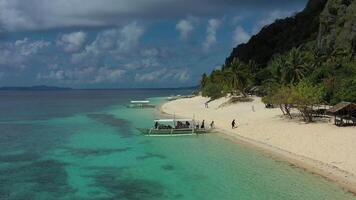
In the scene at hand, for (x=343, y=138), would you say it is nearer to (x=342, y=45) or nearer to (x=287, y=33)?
(x=342, y=45)

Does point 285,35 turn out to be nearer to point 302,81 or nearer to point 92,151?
point 302,81

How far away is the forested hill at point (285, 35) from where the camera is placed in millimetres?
159975

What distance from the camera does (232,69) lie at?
104 metres

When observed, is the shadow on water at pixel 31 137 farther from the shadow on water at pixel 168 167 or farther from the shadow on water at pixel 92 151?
the shadow on water at pixel 168 167

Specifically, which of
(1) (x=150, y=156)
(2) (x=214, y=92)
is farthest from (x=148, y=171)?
(2) (x=214, y=92)

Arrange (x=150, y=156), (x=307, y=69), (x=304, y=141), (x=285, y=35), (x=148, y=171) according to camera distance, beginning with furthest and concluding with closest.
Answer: (x=285, y=35)
(x=307, y=69)
(x=150, y=156)
(x=304, y=141)
(x=148, y=171)

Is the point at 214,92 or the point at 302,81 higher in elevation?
the point at 302,81

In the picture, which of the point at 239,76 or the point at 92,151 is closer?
the point at 92,151

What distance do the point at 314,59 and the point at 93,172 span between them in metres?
68.4

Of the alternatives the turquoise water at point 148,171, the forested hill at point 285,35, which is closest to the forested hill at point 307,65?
the forested hill at point 285,35

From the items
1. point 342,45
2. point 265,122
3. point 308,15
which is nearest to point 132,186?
point 265,122

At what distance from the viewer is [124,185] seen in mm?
32344

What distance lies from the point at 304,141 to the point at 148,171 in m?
16.0

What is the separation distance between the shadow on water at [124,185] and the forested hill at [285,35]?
125109 millimetres
